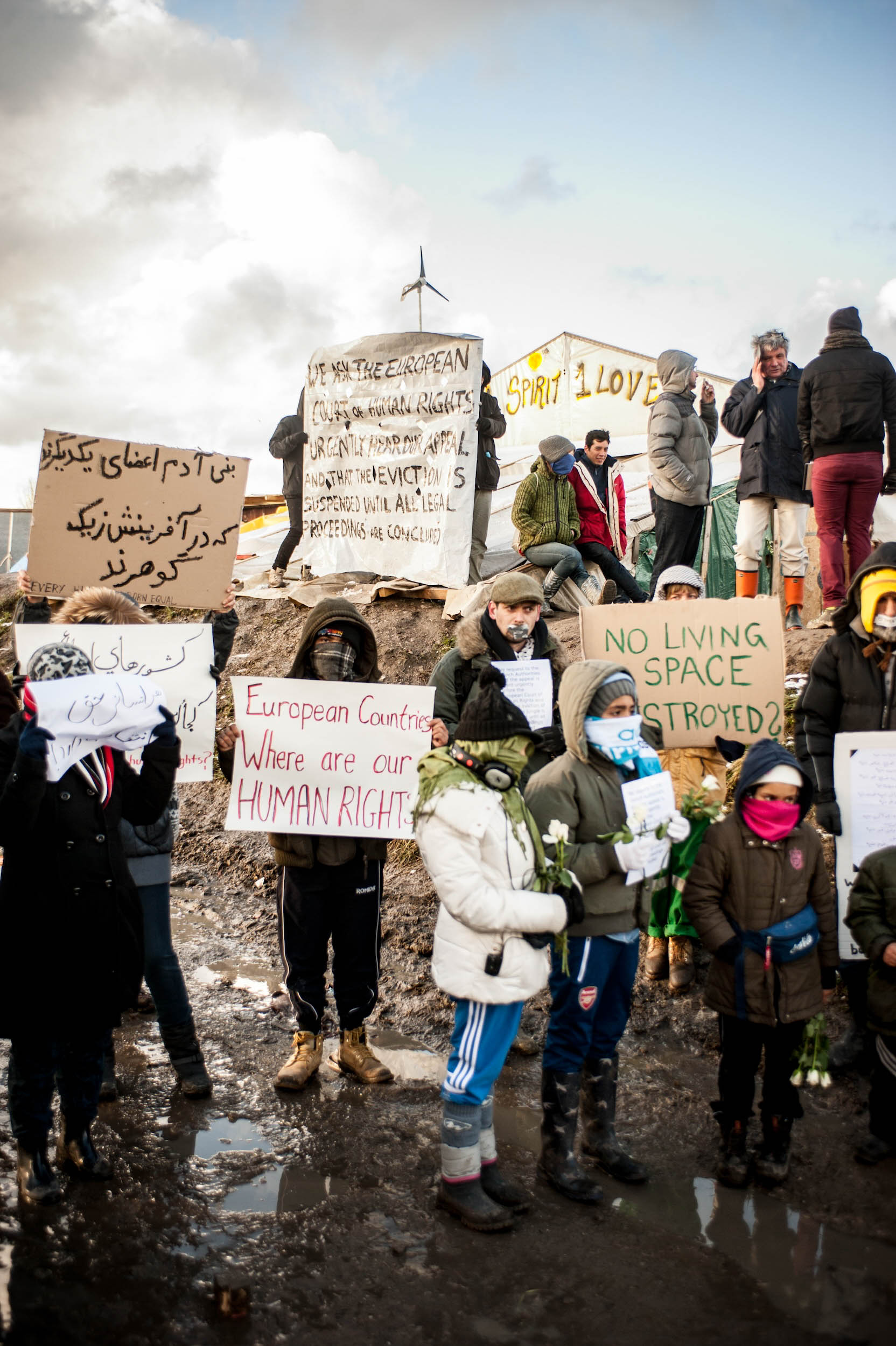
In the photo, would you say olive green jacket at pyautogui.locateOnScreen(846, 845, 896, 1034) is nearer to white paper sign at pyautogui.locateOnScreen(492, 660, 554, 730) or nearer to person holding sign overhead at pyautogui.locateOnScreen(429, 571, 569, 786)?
person holding sign overhead at pyautogui.locateOnScreen(429, 571, 569, 786)

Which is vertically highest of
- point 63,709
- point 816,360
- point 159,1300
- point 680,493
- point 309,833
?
point 816,360

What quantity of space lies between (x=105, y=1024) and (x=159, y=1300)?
94 cm

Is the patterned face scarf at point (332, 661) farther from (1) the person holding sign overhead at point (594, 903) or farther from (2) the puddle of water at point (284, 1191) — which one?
(2) the puddle of water at point (284, 1191)

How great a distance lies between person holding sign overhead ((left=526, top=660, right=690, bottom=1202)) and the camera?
11.6ft

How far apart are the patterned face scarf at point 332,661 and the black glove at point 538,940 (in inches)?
65.2

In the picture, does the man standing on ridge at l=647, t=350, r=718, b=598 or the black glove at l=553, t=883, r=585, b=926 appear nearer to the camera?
the black glove at l=553, t=883, r=585, b=926

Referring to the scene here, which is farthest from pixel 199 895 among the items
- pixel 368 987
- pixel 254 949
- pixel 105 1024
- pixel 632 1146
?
pixel 632 1146

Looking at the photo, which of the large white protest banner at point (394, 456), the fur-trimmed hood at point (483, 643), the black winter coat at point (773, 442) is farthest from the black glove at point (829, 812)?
the large white protest banner at point (394, 456)

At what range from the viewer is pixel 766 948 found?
11.8ft

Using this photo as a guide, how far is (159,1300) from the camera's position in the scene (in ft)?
9.61

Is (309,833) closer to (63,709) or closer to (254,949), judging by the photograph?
(63,709)

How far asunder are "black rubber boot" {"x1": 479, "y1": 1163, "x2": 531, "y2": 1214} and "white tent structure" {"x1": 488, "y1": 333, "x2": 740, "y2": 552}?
11.4 m

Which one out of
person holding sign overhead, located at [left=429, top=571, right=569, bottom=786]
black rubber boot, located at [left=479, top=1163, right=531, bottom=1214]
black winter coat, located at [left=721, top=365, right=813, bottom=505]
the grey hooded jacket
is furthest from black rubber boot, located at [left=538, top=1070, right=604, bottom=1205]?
the grey hooded jacket

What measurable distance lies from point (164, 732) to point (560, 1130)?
2.11 meters
